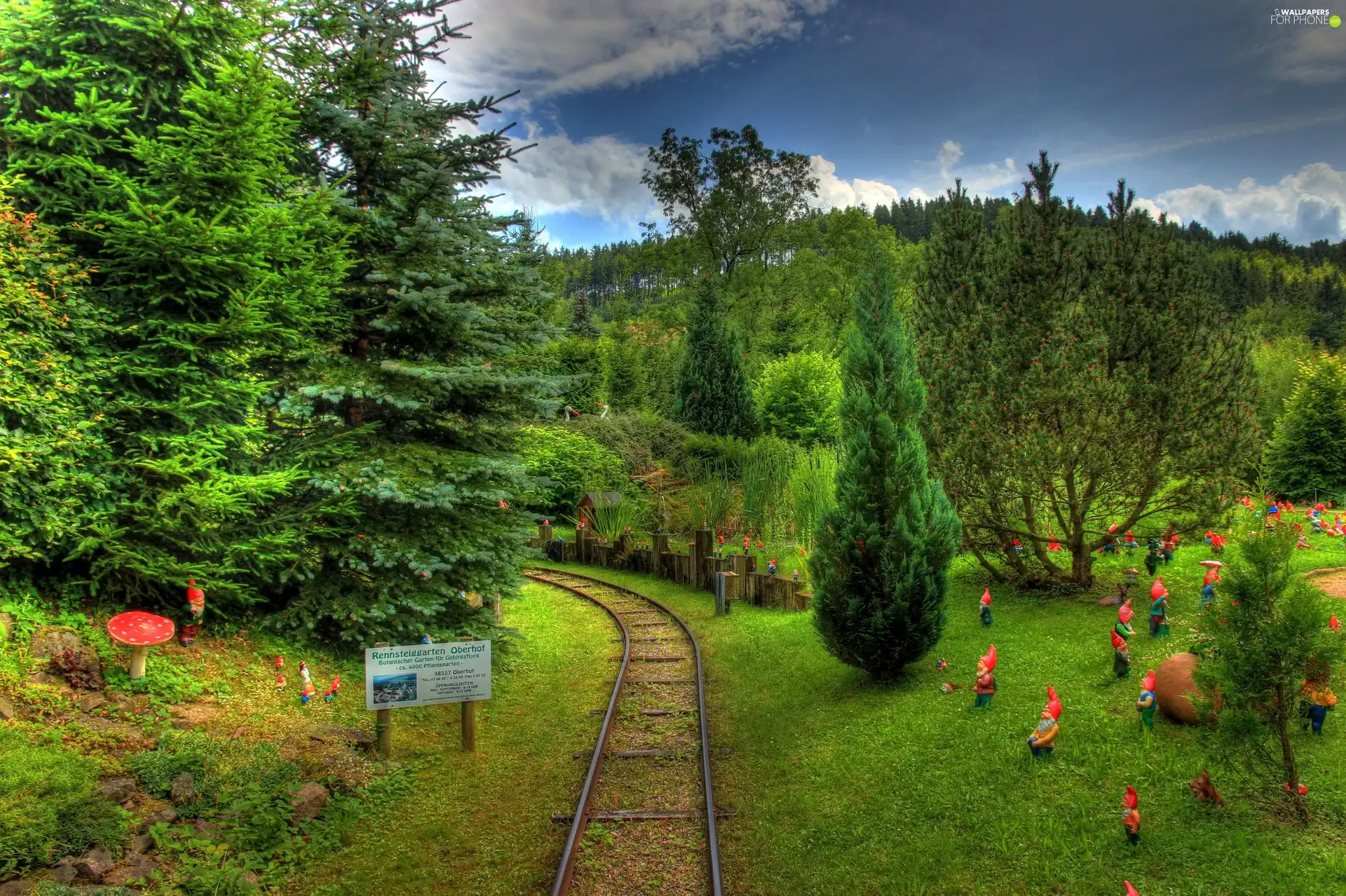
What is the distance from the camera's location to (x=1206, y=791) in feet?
17.4

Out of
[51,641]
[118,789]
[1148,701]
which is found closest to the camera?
[118,789]

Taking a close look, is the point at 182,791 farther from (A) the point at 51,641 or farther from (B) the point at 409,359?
(B) the point at 409,359

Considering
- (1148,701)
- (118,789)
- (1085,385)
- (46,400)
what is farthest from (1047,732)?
(46,400)

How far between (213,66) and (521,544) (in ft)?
22.3

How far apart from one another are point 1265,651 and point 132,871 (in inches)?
326

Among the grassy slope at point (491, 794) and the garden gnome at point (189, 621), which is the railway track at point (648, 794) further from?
the garden gnome at point (189, 621)

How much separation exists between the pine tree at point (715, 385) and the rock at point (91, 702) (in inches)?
955

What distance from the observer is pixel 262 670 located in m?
8.38

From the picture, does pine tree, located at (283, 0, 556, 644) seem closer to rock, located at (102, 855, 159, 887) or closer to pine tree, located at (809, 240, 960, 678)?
rock, located at (102, 855, 159, 887)

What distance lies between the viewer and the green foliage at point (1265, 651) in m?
4.87

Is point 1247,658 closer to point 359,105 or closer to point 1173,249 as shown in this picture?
point 1173,249

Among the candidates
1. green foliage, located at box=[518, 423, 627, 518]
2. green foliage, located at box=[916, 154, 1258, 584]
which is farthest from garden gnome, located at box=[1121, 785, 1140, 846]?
green foliage, located at box=[518, 423, 627, 518]

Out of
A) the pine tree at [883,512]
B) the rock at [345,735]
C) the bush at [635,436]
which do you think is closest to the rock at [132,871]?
the rock at [345,735]

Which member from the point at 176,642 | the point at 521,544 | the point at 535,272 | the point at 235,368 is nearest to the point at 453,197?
the point at 535,272
